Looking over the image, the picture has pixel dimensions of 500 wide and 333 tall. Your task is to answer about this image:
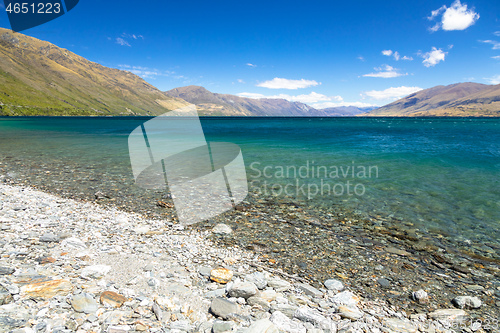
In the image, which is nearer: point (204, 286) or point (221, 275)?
point (204, 286)

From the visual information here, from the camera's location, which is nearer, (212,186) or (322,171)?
(212,186)

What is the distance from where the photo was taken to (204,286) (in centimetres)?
670

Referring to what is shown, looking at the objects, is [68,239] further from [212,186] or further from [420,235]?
[420,235]

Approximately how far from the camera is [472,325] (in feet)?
19.6

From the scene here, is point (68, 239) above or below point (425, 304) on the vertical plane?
above

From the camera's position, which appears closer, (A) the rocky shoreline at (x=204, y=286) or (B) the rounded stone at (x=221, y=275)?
(A) the rocky shoreline at (x=204, y=286)

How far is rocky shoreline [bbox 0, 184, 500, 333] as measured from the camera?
5305mm

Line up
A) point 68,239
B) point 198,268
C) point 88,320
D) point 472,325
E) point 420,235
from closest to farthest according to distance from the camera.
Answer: point 88,320, point 472,325, point 198,268, point 68,239, point 420,235

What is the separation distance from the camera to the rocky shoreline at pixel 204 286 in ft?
17.4

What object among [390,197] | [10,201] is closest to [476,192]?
[390,197]

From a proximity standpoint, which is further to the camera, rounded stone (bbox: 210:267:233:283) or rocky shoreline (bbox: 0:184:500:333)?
rounded stone (bbox: 210:267:233:283)

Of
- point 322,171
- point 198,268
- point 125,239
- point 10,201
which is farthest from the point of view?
point 322,171

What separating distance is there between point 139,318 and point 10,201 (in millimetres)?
11932

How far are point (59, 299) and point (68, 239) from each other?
12.1 feet
